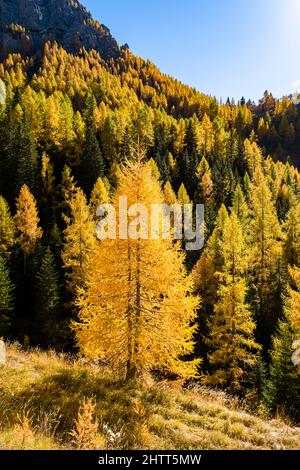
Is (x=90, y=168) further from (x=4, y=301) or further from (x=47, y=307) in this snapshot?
(x=4, y=301)

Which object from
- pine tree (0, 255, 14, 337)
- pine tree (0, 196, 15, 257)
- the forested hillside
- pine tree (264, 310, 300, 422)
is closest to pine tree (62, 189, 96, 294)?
the forested hillside

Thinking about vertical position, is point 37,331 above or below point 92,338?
below

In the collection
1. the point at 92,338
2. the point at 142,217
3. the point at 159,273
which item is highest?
the point at 142,217

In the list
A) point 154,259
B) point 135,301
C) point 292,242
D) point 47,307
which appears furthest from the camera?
point 292,242

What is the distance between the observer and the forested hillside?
505 inches

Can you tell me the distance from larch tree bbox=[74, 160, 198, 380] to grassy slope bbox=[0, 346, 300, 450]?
3.46 ft

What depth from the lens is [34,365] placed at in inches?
490

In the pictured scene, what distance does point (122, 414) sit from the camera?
9.40 m

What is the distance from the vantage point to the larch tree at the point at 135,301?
40.8 ft

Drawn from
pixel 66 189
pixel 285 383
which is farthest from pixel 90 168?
pixel 285 383

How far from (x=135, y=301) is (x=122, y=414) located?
4.27 m

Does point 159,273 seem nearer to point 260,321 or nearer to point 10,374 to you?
point 10,374
